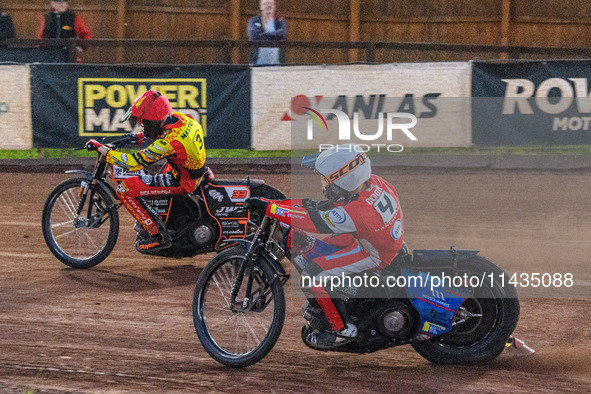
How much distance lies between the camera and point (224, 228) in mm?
7891

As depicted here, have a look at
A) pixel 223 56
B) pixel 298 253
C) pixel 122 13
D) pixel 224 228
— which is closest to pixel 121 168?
pixel 224 228

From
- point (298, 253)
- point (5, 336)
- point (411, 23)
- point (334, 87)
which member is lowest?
point (5, 336)

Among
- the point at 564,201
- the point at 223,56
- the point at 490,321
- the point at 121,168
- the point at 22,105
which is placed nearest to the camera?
the point at 490,321

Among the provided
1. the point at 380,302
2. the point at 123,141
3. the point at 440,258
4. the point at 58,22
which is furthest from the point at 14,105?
the point at 440,258

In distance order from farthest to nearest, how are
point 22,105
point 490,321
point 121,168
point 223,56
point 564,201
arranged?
point 223,56
point 22,105
point 564,201
point 121,168
point 490,321

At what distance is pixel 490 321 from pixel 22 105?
9636 mm

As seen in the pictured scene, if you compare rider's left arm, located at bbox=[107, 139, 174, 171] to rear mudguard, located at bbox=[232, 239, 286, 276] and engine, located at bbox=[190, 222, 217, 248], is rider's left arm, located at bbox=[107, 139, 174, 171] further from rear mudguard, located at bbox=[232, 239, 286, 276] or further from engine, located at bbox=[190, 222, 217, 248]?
rear mudguard, located at bbox=[232, 239, 286, 276]

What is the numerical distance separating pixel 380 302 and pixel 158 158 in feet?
9.90

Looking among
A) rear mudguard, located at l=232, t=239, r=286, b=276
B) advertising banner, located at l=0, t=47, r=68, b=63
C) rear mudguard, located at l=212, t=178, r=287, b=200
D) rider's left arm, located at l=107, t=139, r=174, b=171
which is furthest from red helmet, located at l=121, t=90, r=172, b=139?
Answer: advertising banner, located at l=0, t=47, r=68, b=63

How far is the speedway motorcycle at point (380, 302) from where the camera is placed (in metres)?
5.31

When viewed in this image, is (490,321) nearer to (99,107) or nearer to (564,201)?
(564,201)

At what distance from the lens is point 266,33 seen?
14.3 meters

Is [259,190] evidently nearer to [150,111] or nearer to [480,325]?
[150,111]

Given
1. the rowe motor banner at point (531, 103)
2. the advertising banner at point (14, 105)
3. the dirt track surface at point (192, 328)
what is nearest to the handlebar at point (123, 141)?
the dirt track surface at point (192, 328)
